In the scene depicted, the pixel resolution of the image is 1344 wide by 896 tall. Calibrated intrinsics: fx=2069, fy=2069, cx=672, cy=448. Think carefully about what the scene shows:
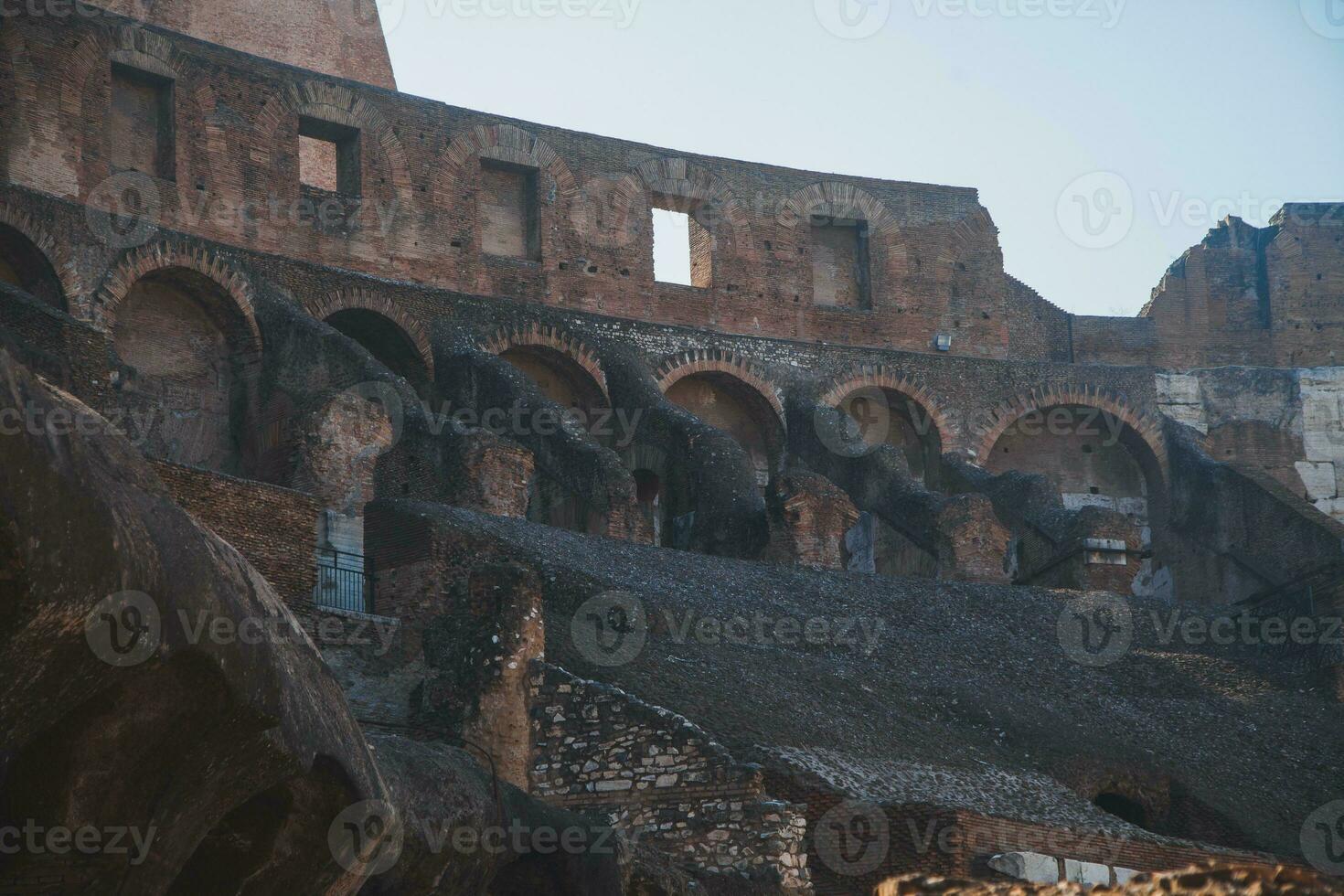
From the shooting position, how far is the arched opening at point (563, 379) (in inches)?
1239

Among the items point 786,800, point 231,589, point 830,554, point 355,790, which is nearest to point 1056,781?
point 786,800

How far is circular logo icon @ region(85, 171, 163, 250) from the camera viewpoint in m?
27.1

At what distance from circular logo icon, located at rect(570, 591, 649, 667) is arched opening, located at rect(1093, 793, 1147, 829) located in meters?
4.87

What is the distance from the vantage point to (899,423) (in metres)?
35.5

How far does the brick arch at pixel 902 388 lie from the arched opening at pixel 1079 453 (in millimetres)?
1317

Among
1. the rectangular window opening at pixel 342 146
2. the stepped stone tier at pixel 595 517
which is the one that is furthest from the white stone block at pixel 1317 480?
the rectangular window opening at pixel 342 146

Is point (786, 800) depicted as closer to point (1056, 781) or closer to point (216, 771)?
point (1056, 781)

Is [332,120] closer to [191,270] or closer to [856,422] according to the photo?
[191,270]

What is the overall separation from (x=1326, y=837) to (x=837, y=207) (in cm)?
1869

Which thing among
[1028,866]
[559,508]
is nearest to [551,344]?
[559,508]

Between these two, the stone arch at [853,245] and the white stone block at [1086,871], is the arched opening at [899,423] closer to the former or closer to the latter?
the stone arch at [853,245]

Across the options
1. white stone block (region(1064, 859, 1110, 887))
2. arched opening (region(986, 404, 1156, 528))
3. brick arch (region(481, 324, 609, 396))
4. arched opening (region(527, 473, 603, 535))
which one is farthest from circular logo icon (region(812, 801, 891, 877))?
arched opening (region(986, 404, 1156, 528))

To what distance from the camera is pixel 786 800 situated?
55.3ft

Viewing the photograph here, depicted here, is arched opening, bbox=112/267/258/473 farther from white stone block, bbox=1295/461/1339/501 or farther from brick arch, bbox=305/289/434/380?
white stone block, bbox=1295/461/1339/501
